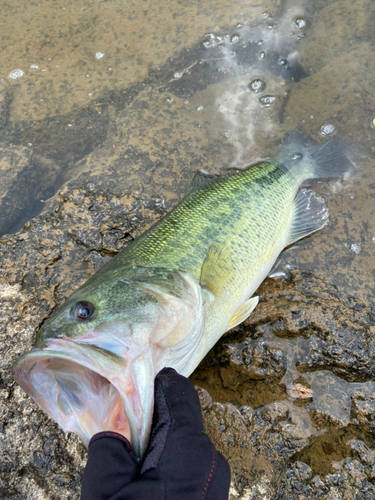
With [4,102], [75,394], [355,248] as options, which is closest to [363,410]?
[355,248]

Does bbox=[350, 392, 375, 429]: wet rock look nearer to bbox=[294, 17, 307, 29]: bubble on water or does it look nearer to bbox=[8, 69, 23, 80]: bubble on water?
bbox=[294, 17, 307, 29]: bubble on water

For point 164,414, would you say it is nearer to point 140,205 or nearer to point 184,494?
point 184,494

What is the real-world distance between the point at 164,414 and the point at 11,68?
4.39m

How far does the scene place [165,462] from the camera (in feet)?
5.99

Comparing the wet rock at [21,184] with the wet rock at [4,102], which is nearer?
the wet rock at [21,184]

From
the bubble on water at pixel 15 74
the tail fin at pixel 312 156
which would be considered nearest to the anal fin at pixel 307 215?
the tail fin at pixel 312 156

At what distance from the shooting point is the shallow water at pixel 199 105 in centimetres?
323

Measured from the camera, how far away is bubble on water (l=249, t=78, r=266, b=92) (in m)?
4.06

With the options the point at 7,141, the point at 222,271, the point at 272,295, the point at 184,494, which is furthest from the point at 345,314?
the point at 7,141

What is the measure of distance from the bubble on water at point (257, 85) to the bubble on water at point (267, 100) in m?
0.11

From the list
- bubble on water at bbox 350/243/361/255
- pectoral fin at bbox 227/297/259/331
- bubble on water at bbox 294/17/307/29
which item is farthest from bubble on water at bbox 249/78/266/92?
pectoral fin at bbox 227/297/259/331

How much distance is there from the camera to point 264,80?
411 centimetres

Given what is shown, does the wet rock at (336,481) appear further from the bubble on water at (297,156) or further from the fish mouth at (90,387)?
the bubble on water at (297,156)

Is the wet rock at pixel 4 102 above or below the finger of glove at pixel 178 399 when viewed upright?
above
